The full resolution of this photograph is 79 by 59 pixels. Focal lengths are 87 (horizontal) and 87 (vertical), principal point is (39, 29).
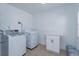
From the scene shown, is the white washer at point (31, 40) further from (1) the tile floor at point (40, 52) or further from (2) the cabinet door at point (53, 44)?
(2) the cabinet door at point (53, 44)

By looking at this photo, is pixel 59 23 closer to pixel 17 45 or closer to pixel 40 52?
pixel 40 52

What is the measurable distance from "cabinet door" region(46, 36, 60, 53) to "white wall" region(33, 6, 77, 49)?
6 centimetres

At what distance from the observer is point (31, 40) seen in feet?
4.03

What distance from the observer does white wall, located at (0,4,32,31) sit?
114 cm

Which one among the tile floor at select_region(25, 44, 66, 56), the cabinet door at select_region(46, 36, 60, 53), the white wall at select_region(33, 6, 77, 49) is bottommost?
the tile floor at select_region(25, 44, 66, 56)

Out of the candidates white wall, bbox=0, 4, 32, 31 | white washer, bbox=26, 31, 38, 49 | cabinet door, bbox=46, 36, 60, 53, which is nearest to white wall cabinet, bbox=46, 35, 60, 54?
cabinet door, bbox=46, 36, 60, 53

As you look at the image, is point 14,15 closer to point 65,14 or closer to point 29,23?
point 29,23

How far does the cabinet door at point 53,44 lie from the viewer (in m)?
1.17

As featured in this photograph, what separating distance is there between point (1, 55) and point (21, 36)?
1.17 feet

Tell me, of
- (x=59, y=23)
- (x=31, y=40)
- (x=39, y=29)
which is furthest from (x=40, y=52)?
(x=59, y=23)

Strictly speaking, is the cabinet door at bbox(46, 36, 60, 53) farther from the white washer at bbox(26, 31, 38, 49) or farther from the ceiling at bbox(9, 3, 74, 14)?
the ceiling at bbox(9, 3, 74, 14)

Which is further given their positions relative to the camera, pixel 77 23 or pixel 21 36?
pixel 21 36

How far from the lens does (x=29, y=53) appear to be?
117cm

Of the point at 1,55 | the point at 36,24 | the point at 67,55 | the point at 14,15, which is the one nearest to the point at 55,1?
the point at 36,24
